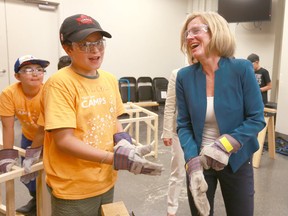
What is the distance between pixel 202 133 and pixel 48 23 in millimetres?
5448

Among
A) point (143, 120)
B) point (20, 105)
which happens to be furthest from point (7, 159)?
point (143, 120)

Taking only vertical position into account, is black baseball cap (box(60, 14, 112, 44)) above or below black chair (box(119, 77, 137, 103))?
above

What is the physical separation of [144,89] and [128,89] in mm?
523

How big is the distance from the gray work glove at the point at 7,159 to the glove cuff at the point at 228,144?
1177 mm

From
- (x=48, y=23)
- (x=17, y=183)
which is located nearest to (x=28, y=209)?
(x=17, y=183)

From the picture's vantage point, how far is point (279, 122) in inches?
190

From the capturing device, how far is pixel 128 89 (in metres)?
7.05

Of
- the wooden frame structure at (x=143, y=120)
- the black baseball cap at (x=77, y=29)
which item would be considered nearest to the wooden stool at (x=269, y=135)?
the wooden frame structure at (x=143, y=120)

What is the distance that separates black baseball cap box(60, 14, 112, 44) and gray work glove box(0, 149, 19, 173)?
2.84ft

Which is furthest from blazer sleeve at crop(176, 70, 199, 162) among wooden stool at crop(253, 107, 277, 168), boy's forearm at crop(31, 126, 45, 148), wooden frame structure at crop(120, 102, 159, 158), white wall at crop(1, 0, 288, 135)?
white wall at crop(1, 0, 288, 135)

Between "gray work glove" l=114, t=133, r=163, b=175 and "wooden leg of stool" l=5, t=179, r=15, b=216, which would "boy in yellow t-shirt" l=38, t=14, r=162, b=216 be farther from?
"wooden leg of stool" l=5, t=179, r=15, b=216

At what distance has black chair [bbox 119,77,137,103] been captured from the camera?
23.1 feet

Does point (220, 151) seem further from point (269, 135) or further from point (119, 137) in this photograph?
point (269, 135)

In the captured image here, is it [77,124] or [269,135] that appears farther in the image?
[269,135]
